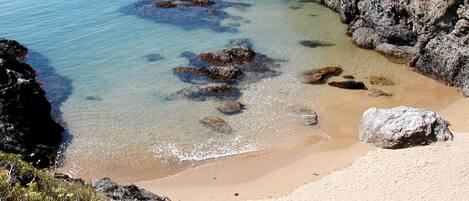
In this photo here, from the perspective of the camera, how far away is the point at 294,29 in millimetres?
37656

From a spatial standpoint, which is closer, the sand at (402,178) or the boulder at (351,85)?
the sand at (402,178)

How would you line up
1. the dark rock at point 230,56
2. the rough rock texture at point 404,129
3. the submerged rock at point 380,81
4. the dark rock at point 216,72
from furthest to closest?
1. the dark rock at point 230,56
2. the dark rock at point 216,72
3. the submerged rock at point 380,81
4. the rough rock texture at point 404,129

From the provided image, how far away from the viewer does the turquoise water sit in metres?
23.6

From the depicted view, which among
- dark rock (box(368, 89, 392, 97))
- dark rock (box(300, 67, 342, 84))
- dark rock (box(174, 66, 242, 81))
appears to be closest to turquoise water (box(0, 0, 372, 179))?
dark rock (box(300, 67, 342, 84))

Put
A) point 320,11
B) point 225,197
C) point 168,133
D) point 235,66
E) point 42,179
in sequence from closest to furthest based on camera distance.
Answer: point 42,179, point 225,197, point 168,133, point 235,66, point 320,11

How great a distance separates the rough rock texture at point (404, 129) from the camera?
21.9 meters

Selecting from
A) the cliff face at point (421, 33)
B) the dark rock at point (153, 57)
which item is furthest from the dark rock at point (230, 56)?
the cliff face at point (421, 33)

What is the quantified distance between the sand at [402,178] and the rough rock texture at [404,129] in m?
0.50

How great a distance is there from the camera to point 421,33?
1259 inches

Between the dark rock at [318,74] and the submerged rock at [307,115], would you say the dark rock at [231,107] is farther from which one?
the dark rock at [318,74]

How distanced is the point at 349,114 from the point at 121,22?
1974 cm

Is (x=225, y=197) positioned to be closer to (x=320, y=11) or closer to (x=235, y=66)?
(x=235, y=66)

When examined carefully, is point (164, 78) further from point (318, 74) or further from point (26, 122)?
point (26, 122)

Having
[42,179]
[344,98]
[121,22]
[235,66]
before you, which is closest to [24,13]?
[121,22]
